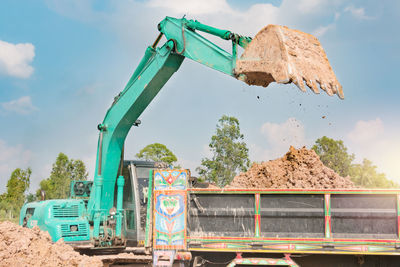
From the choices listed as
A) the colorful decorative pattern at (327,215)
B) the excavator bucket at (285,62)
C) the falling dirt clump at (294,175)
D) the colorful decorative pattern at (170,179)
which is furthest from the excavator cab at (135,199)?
the colorful decorative pattern at (327,215)

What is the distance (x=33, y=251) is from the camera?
7301 millimetres

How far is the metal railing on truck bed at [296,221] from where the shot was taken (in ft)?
18.2

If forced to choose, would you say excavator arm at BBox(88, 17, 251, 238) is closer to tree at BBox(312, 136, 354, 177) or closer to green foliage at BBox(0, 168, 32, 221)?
tree at BBox(312, 136, 354, 177)

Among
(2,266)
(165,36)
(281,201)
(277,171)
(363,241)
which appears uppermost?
(165,36)

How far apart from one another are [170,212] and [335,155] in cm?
1557

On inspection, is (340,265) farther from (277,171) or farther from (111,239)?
(111,239)

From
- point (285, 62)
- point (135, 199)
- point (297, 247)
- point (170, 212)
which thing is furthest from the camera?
point (135, 199)

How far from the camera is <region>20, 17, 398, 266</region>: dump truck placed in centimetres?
560

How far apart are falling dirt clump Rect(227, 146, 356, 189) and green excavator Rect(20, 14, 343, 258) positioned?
1.21 metres

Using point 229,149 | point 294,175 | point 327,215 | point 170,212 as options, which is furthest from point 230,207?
point 229,149

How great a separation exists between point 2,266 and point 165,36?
4679 millimetres

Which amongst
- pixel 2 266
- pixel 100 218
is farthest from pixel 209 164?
pixel 2 266

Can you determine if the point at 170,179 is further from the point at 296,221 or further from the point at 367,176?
the point at 367,176

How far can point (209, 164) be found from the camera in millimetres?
19812
